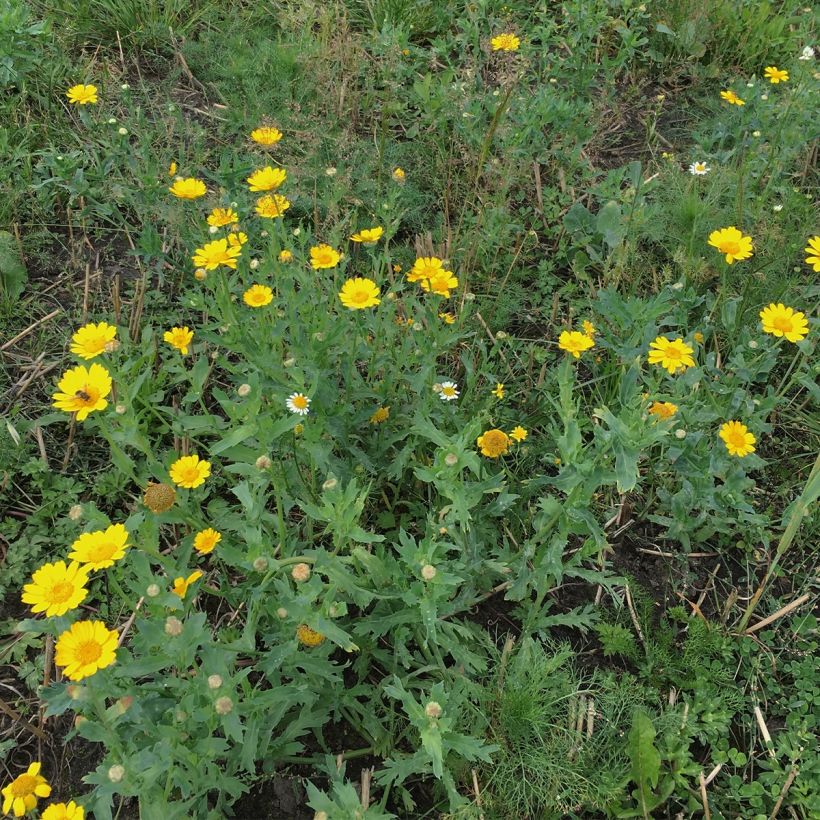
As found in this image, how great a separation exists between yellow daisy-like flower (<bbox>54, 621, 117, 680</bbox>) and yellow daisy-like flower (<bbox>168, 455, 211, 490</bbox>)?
1.75 ft

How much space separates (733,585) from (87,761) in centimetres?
196

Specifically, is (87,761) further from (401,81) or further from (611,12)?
(611,12)

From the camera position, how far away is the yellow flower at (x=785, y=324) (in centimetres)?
219

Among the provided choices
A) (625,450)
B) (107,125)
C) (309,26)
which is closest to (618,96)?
(309,26)

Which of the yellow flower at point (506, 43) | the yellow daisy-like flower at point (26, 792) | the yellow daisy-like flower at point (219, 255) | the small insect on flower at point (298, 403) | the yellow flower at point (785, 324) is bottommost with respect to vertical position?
the yellow daisy-like flower at point (26, 792)

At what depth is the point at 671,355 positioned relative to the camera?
2061 millimetres

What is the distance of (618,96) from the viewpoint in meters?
3.79

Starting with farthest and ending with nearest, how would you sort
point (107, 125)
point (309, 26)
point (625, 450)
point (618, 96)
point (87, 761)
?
point (618, 96)
point (309, 26)
point (107, 125)
point (87, 761)
point (625, 450)

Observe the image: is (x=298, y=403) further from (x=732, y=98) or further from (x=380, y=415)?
(x=732, y=98)

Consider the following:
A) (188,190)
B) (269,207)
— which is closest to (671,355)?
(269,207)

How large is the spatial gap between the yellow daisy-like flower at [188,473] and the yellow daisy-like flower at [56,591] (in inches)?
15.7

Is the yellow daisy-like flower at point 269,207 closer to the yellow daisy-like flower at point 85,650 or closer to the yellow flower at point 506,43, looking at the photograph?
the yellow daisy-like flower at point 85,650

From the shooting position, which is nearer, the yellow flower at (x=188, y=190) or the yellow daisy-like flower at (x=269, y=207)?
the yellow daisy-like flower at (x=269, y=207)

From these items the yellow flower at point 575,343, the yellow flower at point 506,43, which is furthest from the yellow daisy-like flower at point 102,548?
the yellow flower at point 506,43
